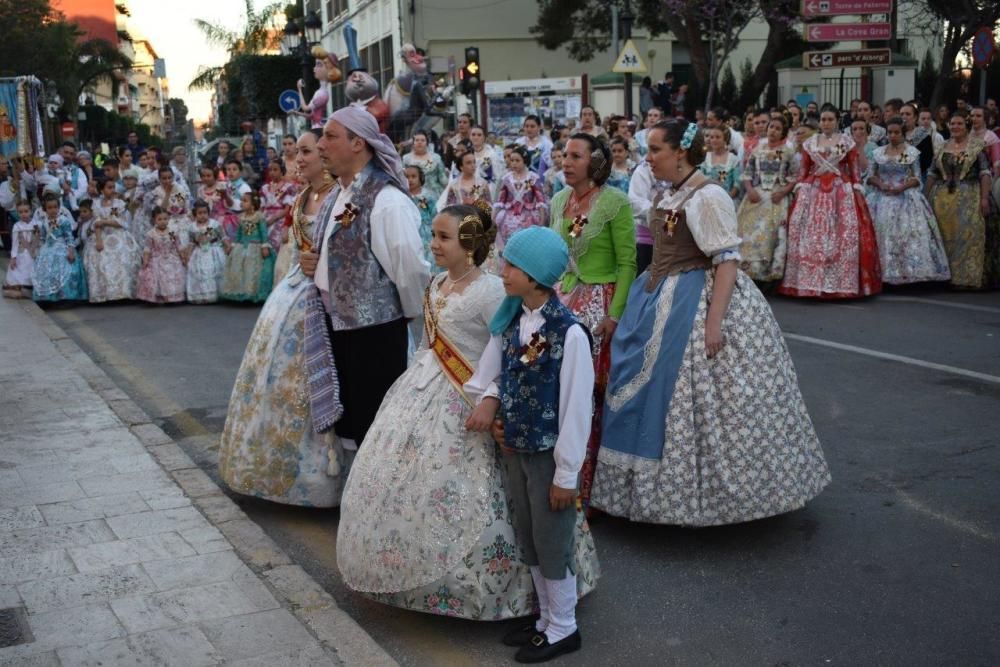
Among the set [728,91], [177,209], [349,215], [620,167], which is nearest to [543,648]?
[349,215]

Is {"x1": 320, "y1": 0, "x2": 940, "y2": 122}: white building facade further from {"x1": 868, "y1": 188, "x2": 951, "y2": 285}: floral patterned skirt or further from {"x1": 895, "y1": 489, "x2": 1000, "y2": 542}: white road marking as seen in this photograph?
{"x1": 895, "y1": 489, "x2": 1000, "y2": 542}: white road marking

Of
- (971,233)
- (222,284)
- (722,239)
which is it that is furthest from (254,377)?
(971,233)

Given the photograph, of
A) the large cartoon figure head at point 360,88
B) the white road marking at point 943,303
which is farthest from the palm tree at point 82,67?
the large cartoon figure head at point 360,88

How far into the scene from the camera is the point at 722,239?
506 centimetres

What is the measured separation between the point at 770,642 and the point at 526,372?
134 centimetres

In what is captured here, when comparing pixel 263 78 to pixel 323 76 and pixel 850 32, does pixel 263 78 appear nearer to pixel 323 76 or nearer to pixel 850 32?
pixel 850 32

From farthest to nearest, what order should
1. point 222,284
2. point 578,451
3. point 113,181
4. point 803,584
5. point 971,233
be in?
Answer: point 113,181, point 222,284, point 971,233, point 803,584, point 578,451

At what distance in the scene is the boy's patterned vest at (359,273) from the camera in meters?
5.27

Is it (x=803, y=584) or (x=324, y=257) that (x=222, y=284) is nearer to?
(x=324, y=257)

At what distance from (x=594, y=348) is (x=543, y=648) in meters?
1.90

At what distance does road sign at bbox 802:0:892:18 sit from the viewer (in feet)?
61.1

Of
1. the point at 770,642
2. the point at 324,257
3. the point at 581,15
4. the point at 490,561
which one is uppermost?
the point at 581,15

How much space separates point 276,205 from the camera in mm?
13953

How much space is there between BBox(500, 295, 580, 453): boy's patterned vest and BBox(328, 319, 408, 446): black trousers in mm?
1579
